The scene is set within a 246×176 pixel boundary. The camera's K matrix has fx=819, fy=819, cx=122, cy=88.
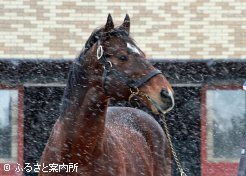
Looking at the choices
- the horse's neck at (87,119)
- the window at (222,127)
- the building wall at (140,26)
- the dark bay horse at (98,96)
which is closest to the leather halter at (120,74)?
the dark bay horse at (98,96)

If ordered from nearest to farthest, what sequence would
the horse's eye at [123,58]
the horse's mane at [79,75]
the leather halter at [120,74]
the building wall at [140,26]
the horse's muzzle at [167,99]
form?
the horse's muzzle at [167,99] → the leather halter at [120,74] → the horse's eye at [123,58] → the horse's mane at [79,75] → the building wall at [140,26]

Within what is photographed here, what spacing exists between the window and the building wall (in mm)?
947

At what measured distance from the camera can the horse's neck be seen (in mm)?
6512

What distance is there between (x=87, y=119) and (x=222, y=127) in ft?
21.9

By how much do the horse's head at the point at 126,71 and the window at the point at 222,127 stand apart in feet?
21.0

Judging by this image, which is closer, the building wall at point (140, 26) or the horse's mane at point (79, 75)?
the horse's mane at point (79, 75)

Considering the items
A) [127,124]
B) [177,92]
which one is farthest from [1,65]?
[127,124]

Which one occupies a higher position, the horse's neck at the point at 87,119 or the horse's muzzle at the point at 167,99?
the horse's muzzle at the point at 167,99

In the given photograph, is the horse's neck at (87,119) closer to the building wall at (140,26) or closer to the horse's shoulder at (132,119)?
the horse's shoulder at (132,119)

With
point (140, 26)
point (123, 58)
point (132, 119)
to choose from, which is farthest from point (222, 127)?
point (123, 58)

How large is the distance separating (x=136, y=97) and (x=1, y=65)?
6.21m

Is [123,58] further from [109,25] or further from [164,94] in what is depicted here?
[164,94]

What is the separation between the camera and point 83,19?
1219cm

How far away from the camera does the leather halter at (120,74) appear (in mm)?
6285
